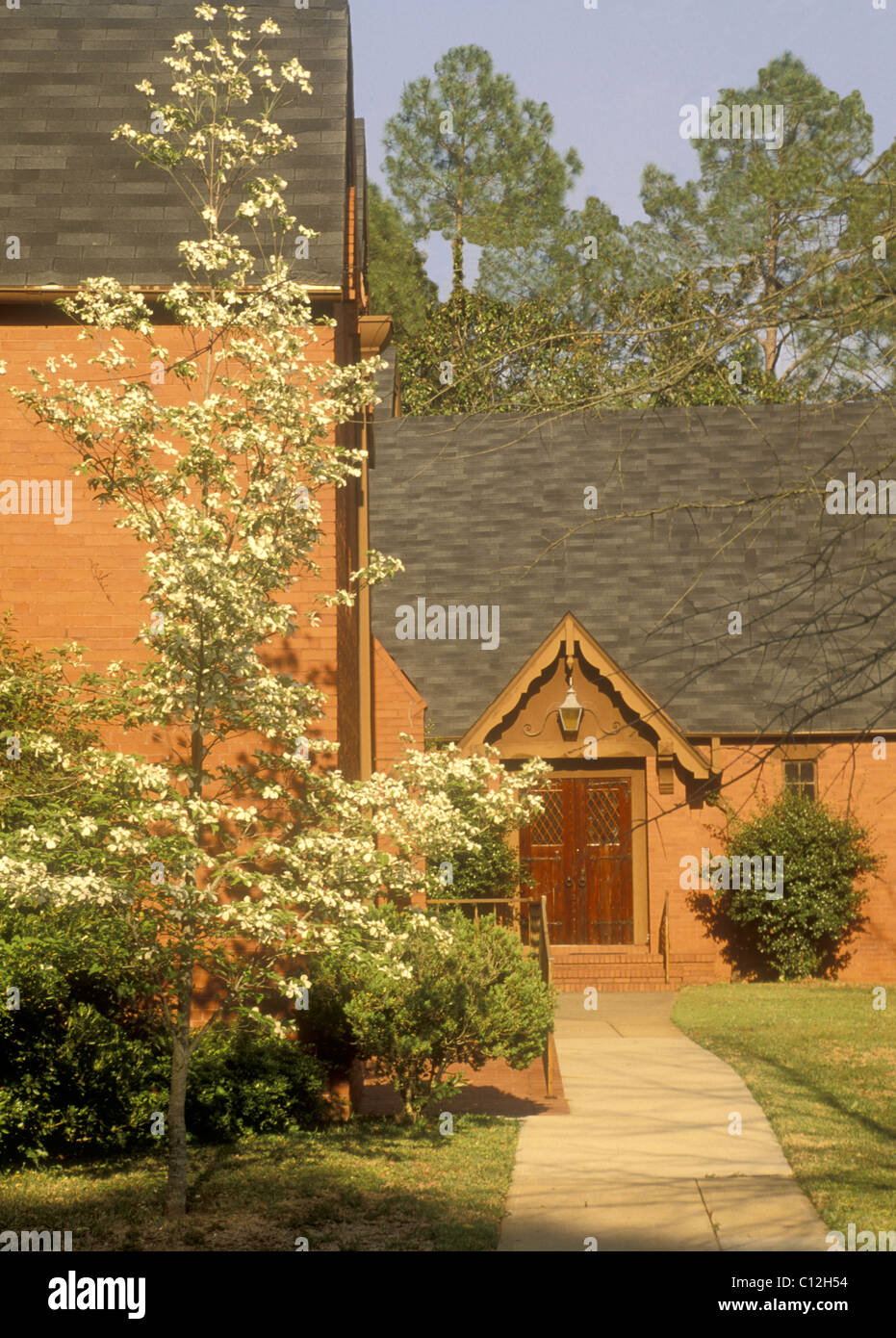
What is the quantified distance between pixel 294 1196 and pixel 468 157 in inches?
1742

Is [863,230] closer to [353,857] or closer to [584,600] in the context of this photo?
[353,857]

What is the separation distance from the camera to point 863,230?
5973 millimetres

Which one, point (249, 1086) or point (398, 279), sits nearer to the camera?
point (249, 1086)

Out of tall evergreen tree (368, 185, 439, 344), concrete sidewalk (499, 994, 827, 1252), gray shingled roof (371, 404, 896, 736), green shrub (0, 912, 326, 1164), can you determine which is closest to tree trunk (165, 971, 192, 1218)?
green shrub (0, 912, 326, 1164)

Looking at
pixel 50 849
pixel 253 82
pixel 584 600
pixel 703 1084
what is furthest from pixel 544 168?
pixel 50 849

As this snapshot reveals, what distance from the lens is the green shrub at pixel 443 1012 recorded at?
954 centimetres

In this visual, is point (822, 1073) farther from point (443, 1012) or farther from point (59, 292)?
point (59, 292)

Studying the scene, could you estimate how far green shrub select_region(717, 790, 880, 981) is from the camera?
19156 mm

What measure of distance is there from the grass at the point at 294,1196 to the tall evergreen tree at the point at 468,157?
39402 millimetres

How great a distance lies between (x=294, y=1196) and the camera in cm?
788

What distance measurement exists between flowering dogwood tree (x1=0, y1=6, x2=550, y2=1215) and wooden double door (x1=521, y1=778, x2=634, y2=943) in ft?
38.2

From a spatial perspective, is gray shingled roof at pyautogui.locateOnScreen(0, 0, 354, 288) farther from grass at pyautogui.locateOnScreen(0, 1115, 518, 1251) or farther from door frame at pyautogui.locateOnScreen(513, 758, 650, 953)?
door frame at pyautogui.locateOnScreen(513, 758, 650, 953)

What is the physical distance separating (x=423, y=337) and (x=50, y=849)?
34.0 m

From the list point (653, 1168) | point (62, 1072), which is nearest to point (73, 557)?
point (62, 1072)
